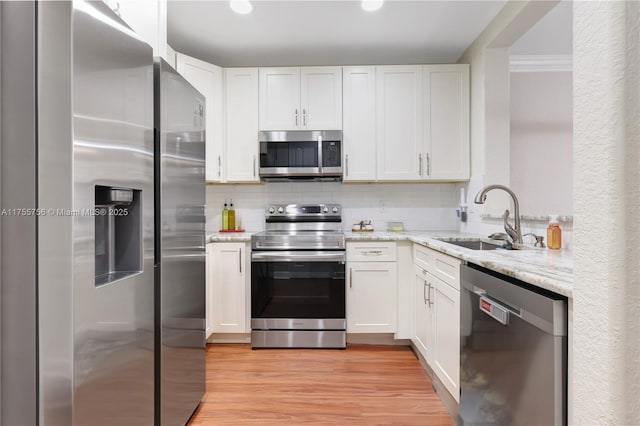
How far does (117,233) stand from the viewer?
48.8 inches

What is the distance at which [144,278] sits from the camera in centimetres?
127

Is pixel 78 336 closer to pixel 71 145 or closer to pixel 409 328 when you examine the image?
pixel 71 145

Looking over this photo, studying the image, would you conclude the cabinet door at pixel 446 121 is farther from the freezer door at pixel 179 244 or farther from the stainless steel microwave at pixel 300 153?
the freezer door at pixel 179 244

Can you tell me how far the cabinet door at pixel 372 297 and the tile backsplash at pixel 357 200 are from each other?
68 centimetres

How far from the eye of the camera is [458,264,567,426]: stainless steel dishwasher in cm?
98

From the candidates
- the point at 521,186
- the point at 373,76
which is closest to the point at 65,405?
the point at 373,76

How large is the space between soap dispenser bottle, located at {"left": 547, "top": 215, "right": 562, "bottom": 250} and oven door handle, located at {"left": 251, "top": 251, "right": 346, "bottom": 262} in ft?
4.61

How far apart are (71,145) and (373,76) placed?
269cm

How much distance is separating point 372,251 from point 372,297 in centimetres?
37

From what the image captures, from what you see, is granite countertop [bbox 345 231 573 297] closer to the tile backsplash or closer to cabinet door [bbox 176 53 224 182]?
the tile backsplash

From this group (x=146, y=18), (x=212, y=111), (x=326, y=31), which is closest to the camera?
(x=146, y=18)

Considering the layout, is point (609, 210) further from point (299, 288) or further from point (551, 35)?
point (551, 35)

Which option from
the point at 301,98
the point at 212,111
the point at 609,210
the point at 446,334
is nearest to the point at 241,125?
the point at 212,111

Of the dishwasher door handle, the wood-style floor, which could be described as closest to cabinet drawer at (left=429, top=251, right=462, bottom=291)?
the dishwasher door handle
